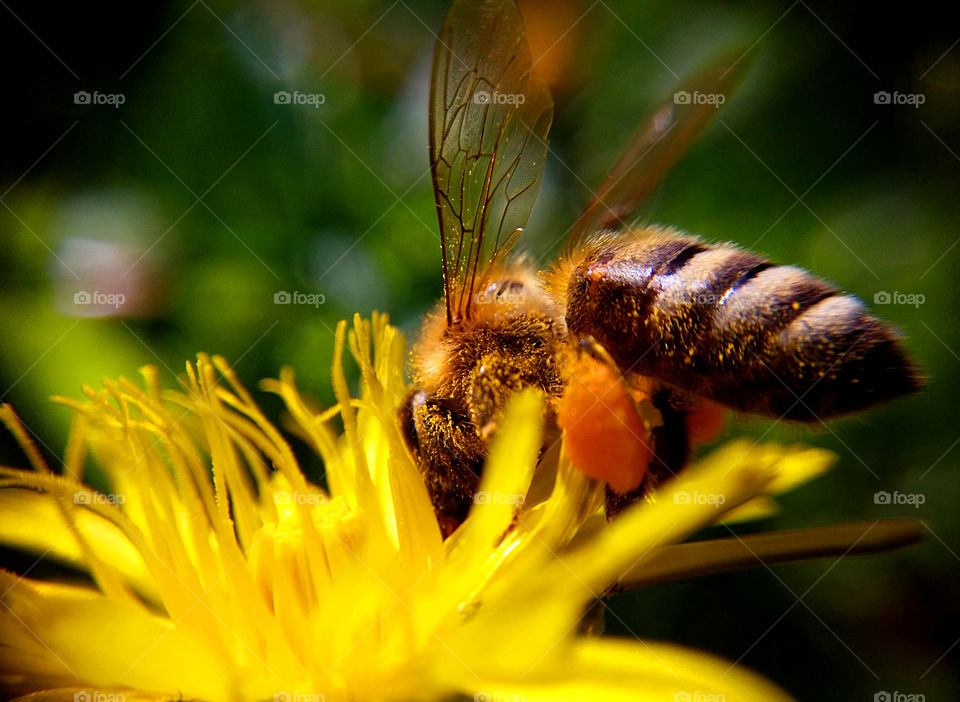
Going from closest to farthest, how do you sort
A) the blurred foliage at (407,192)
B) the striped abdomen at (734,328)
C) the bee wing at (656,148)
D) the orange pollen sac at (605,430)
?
1. the striped abdomen at (734,328)
2. the orange pollen sac at (605,430)
3. the bee wing at (656,148)
4. the blurred foliage at (407,192)

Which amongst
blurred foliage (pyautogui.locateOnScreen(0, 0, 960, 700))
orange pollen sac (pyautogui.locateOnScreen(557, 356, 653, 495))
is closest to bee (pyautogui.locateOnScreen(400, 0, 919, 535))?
orange pollen sac (pyautogui.locateOnScreen(557, 356, 653, 495))

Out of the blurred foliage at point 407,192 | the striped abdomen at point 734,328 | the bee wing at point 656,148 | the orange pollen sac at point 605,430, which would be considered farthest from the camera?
the blurred foliage at point 407,192

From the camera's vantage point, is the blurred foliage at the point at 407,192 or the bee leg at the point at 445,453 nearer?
the bee leg at the point at 445,453

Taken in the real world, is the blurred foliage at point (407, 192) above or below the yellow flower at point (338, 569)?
above

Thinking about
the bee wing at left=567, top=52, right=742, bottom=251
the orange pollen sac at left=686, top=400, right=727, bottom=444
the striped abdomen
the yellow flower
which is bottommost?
the yellow flower

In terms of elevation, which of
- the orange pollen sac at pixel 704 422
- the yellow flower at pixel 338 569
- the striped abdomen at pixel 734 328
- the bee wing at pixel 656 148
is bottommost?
the yellow flower at pixel 338 569

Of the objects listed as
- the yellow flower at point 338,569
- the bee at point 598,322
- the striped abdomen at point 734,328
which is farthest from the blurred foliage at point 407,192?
the striped abdomen at point 734,328

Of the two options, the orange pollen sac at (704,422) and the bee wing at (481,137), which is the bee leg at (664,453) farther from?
the bee wing at (481,137)

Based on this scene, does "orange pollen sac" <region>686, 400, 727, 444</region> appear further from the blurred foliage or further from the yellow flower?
the blurred foliage
